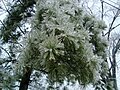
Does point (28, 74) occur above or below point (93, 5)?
below

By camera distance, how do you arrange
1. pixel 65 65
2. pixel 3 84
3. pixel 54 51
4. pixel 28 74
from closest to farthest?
pixel 54 51, pixel 65 65, pixel 3 84, pixel 28 74

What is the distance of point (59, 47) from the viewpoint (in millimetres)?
3215

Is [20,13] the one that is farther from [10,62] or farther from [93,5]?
[93,5]

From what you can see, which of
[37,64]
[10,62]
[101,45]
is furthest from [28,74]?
[101,45]

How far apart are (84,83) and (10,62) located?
1.73 m

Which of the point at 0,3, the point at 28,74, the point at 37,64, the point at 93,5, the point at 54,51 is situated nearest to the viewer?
the point at 54,51

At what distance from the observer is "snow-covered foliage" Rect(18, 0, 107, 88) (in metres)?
3.29

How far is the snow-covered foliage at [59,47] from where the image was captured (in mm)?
3291

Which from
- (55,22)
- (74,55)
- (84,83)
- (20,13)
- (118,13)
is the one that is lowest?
(84,83)

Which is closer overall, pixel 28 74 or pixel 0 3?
pixel 28 74

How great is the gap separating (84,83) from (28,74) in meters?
1.32

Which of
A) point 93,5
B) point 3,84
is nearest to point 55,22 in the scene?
point 3,84

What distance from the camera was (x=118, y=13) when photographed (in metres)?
11.0

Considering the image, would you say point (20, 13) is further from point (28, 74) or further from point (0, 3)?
point (28, 74)
